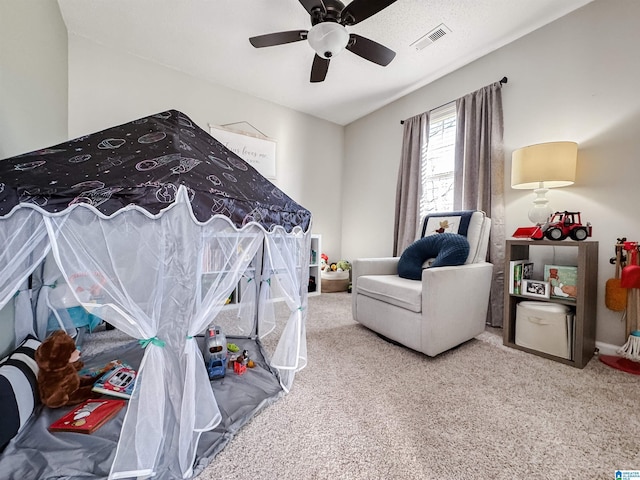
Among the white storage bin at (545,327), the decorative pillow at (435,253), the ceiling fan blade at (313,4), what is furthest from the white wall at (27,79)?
the white storage bin at (545,327)

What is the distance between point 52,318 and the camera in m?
1.85

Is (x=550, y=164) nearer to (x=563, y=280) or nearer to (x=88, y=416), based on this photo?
(x=563, y=280)

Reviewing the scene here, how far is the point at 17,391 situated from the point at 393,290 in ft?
7.05

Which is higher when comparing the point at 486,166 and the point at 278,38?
the point at 278,38

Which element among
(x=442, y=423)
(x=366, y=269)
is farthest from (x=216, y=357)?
(x=366, y=269)

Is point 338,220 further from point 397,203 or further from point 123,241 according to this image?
point 123,241

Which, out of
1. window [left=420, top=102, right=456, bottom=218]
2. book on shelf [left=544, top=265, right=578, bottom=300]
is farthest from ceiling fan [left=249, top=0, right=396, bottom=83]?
book on shelf [left=544, top=265, right=578, bottom=300]

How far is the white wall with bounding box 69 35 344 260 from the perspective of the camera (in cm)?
264

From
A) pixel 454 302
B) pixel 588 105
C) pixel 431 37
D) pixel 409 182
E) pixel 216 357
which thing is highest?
pixel 431 37

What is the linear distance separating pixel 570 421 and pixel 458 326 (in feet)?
2.63

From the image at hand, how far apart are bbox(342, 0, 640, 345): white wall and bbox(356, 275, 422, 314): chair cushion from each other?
131cm

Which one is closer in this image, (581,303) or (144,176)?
(144,176)

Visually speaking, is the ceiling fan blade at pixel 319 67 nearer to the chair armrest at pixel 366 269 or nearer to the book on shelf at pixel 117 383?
the chair armrest at pixel 366 269

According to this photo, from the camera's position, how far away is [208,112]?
10.8 feet
